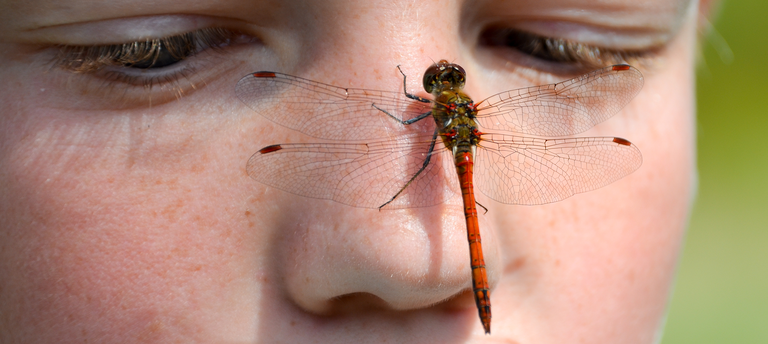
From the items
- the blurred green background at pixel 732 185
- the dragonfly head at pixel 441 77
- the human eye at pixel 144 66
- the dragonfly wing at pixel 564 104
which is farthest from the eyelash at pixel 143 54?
the blurred green background at pixel 732 185

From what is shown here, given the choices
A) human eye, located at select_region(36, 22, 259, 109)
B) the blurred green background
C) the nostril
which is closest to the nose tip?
the nostril

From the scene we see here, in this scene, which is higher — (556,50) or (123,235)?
(556,50)

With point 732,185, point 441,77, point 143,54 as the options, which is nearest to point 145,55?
point 143,54

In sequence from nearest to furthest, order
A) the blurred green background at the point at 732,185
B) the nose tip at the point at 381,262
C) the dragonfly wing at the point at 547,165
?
the nose tip at the point at 381,262, the dragonfly wing at the point at 547,165, the blurred green background at the point at 732,185

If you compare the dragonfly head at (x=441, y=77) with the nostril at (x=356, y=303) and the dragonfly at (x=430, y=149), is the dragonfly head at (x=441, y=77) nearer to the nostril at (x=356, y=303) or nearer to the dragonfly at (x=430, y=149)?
the dragonfly at (x=430, y=149)

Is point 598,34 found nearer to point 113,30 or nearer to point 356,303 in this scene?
point 356,303

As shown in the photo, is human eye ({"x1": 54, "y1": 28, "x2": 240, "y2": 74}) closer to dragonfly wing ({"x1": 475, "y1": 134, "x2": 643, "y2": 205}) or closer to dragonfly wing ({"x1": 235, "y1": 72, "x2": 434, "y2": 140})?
dragonfly wing ({"x1": 235, "y1": 72, "x2": 434, "y2": 140})

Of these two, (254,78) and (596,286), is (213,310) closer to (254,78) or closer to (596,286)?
(254,78)

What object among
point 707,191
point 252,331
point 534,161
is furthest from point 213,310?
point 707,191
